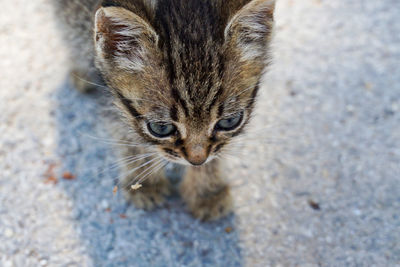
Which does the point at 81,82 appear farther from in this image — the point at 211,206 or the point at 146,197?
the point at 211,206

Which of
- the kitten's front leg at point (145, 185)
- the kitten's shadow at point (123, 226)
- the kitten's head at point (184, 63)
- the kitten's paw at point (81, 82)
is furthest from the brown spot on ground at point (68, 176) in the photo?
the kitten's head at point (184, 63)

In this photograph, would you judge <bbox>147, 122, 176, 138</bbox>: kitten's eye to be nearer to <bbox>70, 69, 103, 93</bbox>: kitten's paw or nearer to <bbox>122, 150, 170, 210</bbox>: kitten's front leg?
<bbox>122, 150, 170, 210</bbox>: kitten's front leg

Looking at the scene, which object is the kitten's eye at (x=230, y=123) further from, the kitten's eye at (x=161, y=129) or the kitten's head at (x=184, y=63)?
the kitten's eye at (x=161, y=129)

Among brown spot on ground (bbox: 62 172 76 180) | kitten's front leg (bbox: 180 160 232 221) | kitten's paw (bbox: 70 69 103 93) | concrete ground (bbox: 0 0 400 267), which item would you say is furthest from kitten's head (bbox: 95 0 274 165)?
kitten's paw (bbox: 70 69 103 93)

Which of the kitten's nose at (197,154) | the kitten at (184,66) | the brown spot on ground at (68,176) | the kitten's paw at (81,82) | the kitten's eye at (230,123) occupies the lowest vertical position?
the brown spot on ground at (68,176)

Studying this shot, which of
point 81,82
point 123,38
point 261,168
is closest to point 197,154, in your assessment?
point 123,38

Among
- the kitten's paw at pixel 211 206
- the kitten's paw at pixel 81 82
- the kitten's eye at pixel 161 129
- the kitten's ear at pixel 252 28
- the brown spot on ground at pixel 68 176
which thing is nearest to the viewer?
the kitten's ear at pixel 252 28

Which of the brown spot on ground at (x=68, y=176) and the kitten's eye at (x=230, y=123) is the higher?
the kitten's eye at (x=230, y=123)
